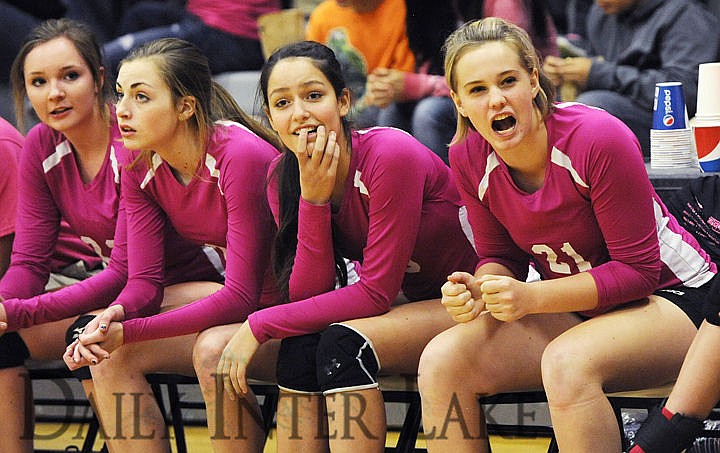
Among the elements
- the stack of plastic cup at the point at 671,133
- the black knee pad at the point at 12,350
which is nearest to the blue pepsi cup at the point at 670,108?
the stack of plastic cup at the point at 671,133

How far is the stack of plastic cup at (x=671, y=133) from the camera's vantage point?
101 inches

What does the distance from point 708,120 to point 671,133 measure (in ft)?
0.29

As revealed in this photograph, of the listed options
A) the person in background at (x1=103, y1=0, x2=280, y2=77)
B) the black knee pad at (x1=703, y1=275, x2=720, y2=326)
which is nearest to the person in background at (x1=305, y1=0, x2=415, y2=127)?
the person in background at (x1=103, y1=0, x2=280, y2=77)

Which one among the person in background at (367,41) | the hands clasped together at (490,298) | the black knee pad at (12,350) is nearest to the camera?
the hands clasped together at (490,298)

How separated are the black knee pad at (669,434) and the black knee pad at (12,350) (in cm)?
139

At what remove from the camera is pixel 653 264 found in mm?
1909

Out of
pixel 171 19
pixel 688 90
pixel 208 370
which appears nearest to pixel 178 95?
pixel 208 370

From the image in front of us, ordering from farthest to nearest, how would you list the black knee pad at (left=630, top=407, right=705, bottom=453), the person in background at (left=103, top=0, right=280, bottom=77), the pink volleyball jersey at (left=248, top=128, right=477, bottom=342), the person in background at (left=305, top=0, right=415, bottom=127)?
1. the person in background at (left=103, top=0, right=280, bottom=77)
2. the person in background at (left=305, top=0, right=415, bottom=127)
3. the pink volleyball jersey at (left=248, top=128, right=477, bottom=342)
4. the black knee pad at (left=630, top=407, right=705, bottom=453)

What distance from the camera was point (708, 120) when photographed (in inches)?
100

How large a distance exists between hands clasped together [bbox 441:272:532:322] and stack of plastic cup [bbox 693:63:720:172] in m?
0.87

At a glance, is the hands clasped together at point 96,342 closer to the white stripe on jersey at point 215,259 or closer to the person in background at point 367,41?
the white stripe on jersey at point 215,259

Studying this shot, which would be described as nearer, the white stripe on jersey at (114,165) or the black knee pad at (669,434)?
the black knee pad at (669,434)

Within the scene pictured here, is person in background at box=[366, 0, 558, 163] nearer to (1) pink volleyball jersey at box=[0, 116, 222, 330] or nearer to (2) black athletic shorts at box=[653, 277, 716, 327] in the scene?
(1) pink volleyball jersey at box=[0, 116, 222, 330]

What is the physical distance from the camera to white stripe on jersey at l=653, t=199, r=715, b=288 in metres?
2.00
